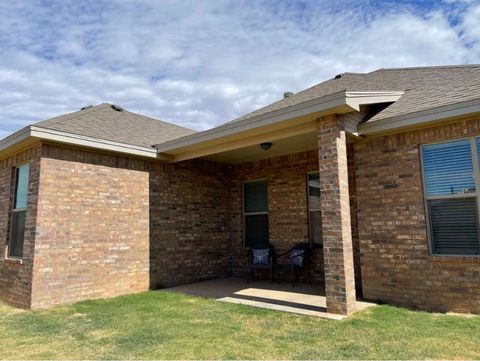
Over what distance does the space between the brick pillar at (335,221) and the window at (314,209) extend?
9.30 ft

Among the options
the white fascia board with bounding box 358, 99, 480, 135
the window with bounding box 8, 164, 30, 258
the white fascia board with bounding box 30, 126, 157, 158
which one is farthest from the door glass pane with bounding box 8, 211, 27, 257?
the white fascia board with bounding box 358, 99, 480, 135

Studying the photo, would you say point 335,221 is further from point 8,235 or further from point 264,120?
point 8,235

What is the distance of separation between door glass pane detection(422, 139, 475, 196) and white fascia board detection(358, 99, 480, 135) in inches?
18.5

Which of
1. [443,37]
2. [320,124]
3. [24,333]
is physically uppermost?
[443,37]

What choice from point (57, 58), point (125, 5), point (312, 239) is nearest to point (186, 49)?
point (125, 5)

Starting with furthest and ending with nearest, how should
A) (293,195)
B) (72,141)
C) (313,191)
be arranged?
(293,195)
(313,191)
(72,141)

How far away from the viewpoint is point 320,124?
554 cm

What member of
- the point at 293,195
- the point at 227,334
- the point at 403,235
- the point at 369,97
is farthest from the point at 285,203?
the point at 227,334

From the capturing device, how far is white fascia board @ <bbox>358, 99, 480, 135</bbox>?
195 inches

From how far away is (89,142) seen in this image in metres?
6.71

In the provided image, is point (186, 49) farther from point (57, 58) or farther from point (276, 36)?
point (57, 58)

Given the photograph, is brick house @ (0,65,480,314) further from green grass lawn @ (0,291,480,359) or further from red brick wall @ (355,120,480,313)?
green grass lawn @ (0,291,480,359)

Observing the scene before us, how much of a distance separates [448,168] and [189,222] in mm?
5774

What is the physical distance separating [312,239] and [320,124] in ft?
11.6
